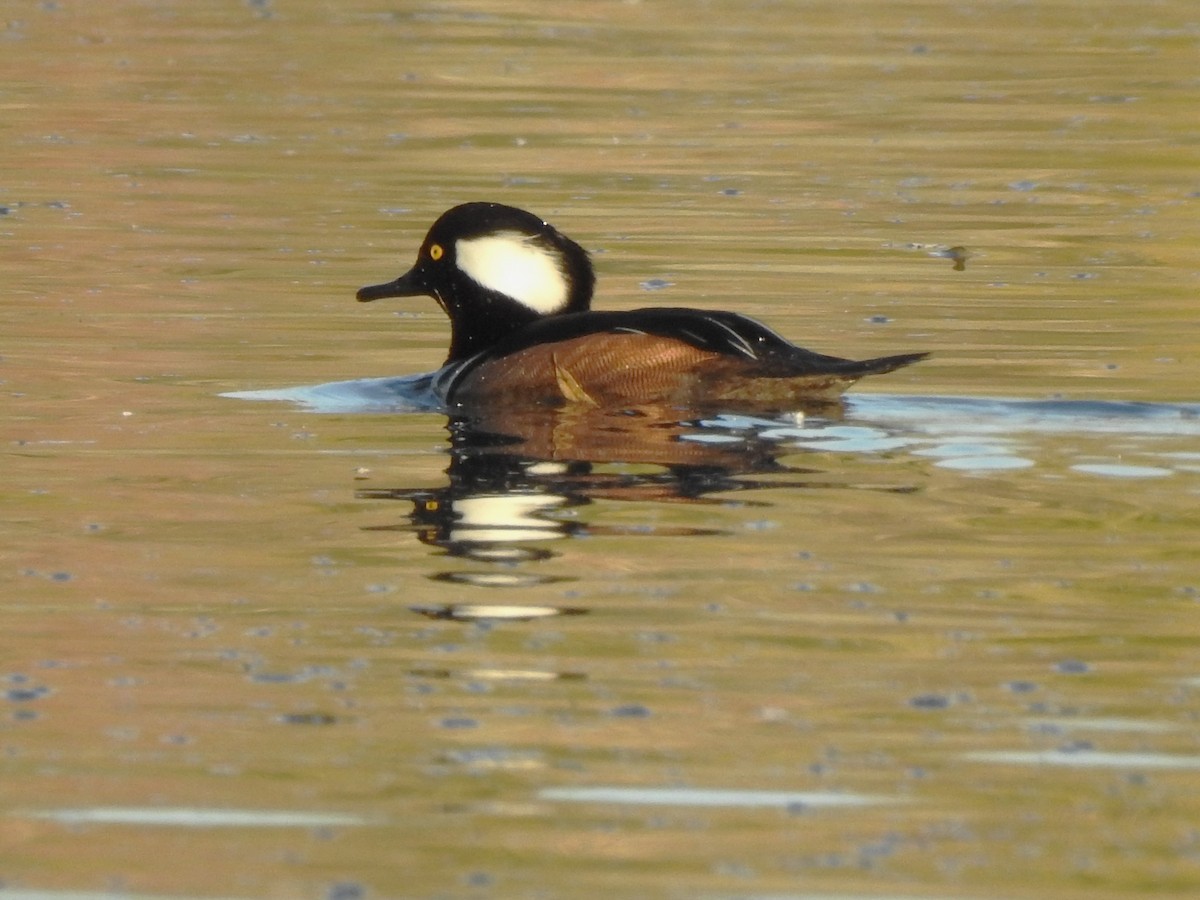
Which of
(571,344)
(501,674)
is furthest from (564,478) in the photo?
(501,674)

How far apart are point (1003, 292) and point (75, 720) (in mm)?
7398

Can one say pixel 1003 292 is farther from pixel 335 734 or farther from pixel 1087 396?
pixel 335 734

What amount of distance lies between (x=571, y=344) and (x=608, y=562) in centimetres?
260

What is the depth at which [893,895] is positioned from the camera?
4.36m

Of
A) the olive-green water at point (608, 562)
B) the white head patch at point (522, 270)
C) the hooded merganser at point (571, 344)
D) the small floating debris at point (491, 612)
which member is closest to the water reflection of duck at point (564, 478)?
the olive-green water at point (608, 562)

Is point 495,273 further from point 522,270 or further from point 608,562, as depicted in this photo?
point 608,562

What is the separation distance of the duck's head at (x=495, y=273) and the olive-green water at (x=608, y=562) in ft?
1.26

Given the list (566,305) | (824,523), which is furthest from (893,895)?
(566,305)

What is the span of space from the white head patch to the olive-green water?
573 mm

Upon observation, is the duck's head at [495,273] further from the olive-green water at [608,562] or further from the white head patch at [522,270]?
the olive-green water at [608,562]

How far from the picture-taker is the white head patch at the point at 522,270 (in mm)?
10078

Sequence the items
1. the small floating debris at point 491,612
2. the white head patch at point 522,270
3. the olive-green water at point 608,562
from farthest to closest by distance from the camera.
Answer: the white head patch at point 522,270 < the small floating debris at point 491,612 < the olive-green water at point 608,562

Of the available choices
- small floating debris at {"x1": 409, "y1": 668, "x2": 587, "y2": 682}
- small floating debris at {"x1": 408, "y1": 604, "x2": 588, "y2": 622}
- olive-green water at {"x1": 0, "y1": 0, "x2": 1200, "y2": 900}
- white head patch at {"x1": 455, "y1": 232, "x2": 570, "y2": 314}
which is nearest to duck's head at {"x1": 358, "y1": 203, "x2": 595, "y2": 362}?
white head patch at {"x1": 455, "y1": 232, "x2": 570, "y2": 314}

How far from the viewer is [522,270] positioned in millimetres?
10109
